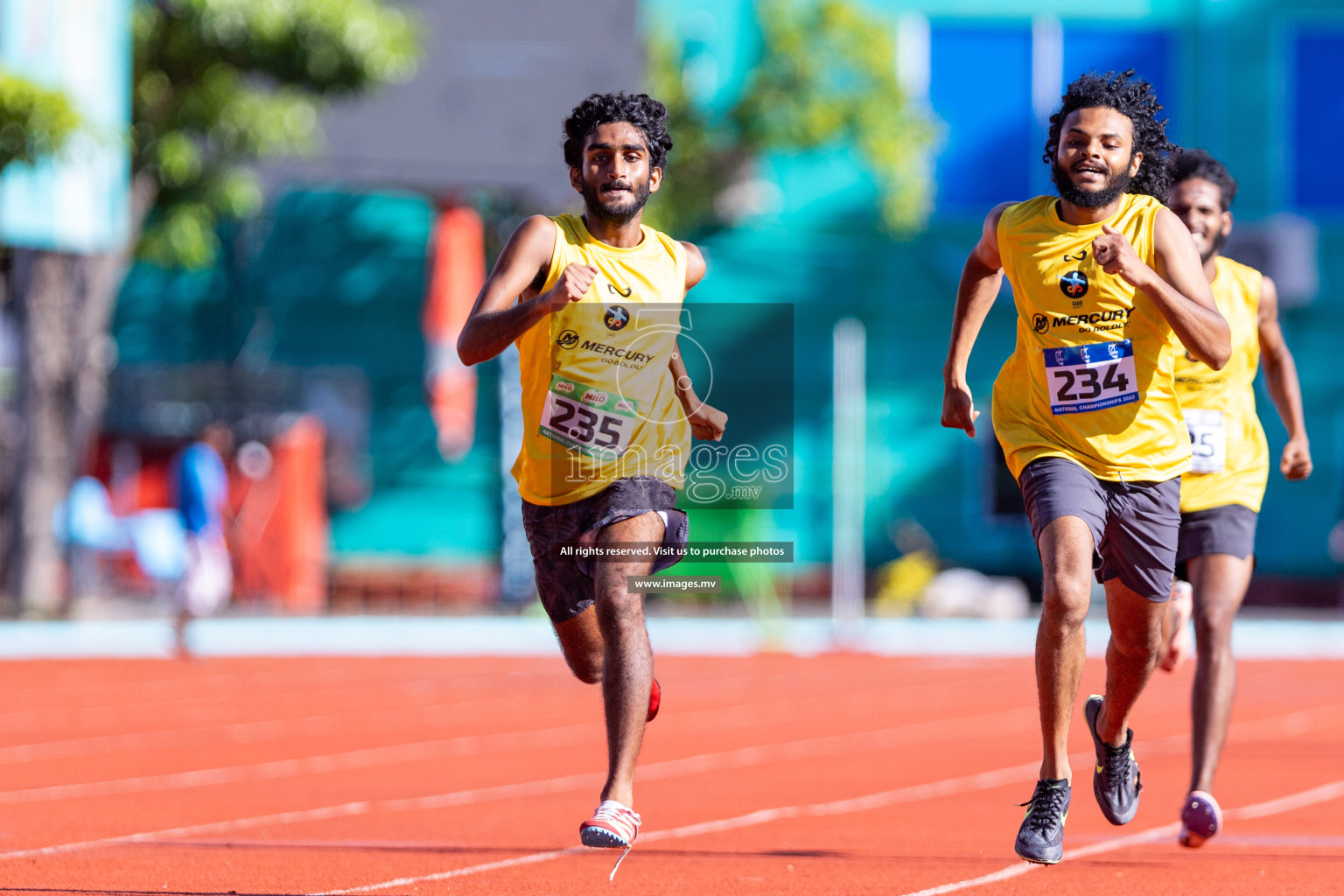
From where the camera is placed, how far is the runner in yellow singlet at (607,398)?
541 cm

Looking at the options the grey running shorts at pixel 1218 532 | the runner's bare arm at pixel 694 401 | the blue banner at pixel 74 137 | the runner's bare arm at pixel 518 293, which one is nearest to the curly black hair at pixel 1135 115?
the runner's bare arm at pixel 694 401

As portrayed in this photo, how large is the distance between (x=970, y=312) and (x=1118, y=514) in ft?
2.68

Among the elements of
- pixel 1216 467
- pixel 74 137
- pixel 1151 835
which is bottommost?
pixel 1151 835

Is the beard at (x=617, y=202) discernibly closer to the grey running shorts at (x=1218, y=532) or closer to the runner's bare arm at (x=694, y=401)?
the runner's bare arm at (x=694, y=401)

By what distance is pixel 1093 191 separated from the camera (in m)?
5.37

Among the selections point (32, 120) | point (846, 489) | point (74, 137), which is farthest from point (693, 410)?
point (846, 489)

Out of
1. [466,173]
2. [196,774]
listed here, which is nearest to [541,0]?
[466,173]

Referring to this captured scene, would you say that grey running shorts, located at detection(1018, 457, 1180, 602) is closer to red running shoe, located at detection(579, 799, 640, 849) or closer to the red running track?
the red running track

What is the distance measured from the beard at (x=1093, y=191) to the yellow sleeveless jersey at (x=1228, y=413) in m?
1.26

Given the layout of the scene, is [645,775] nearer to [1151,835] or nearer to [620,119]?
[1151,835]

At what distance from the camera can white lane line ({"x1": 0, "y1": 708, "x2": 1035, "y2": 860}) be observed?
6.98 m

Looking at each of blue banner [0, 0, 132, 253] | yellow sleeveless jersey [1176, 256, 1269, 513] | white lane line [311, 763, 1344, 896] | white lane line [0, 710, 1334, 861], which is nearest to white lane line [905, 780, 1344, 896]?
white lane line [311, 763, 1344, 896]

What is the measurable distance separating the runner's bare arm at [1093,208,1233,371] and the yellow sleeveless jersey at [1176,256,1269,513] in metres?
1.20

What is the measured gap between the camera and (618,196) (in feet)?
18.1
